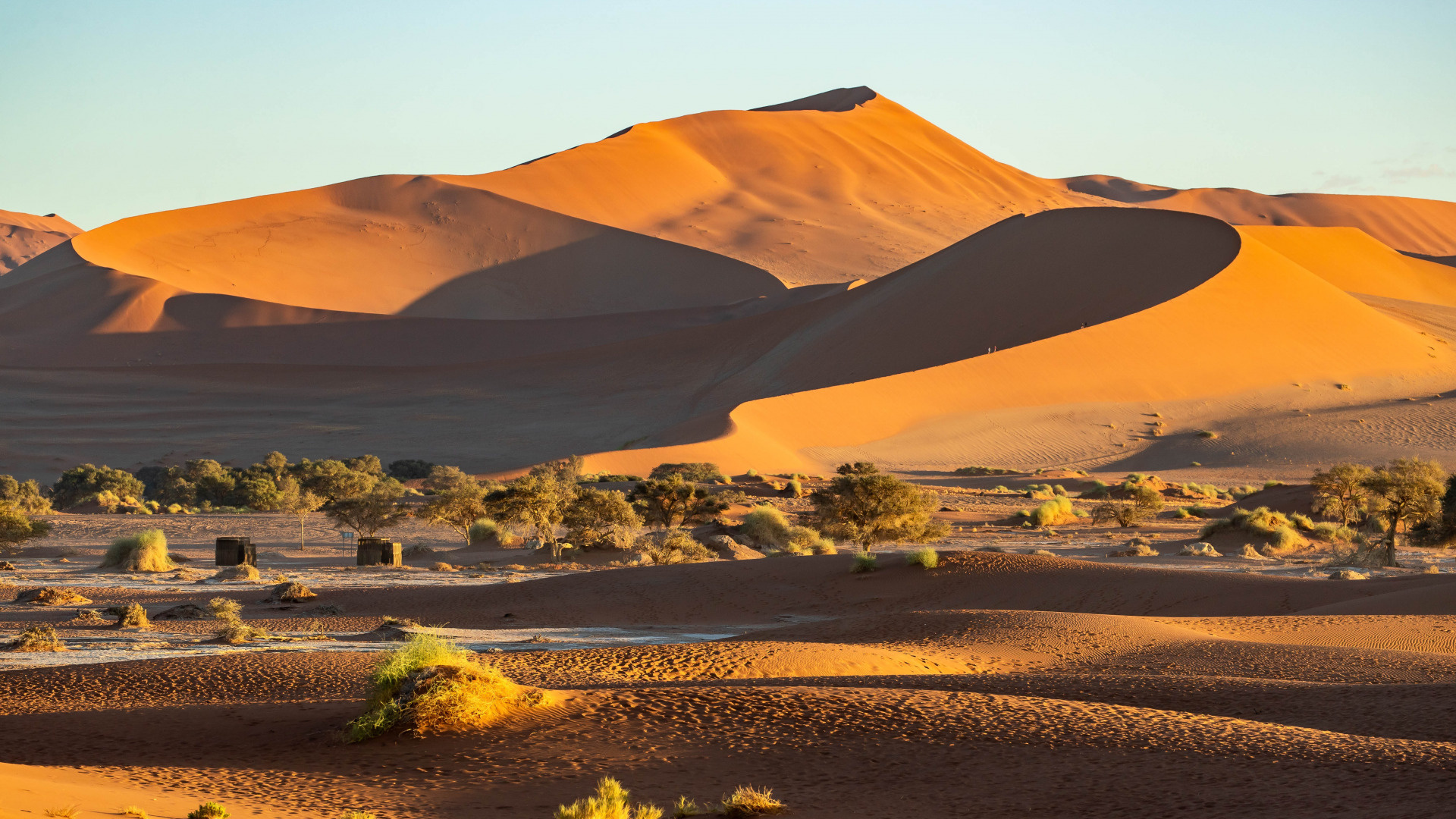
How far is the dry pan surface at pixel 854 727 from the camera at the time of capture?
7.09 metres

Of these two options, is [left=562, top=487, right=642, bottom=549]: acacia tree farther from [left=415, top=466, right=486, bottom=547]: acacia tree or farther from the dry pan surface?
the dry pan surface

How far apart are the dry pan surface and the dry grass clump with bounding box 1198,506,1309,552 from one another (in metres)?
12.5

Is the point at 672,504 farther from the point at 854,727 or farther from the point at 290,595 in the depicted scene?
the point at 854,727

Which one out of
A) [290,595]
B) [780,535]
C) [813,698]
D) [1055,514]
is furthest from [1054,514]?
[813,698]

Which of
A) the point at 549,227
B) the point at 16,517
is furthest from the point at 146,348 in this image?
the point at 16,517

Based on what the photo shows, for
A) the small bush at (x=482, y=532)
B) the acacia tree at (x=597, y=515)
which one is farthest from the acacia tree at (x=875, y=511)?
the small bush at (x=482, y=532)

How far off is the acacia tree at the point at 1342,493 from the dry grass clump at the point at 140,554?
2661 centimetres

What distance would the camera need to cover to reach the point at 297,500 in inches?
1406

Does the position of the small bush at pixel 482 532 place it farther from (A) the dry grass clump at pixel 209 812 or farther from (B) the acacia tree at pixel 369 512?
(A) the dry grass clump at pixel 209 812

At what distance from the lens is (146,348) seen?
268 feet

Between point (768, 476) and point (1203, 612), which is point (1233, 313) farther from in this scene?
point (1203, 612)

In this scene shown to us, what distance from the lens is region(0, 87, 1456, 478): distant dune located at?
55000 millimetres

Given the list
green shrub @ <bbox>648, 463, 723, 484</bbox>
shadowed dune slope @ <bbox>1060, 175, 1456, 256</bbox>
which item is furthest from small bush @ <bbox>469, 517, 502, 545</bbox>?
shadowed dune slope @ <bbox>1060, 175, 1456, 256</bbox>

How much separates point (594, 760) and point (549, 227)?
99.3 m
